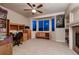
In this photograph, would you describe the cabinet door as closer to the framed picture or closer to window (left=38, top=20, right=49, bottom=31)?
the framed picture

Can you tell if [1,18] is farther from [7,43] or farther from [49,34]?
[49,34]

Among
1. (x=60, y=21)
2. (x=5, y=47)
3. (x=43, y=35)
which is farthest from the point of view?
(x=43, y=35)

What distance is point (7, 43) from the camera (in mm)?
3230

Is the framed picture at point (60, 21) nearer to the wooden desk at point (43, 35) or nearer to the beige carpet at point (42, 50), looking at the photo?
the wooden desk at point (43, 35)

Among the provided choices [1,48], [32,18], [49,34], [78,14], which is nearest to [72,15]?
[78,14]

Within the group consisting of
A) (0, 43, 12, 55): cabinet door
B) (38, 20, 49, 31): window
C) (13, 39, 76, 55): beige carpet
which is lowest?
(13, 39, 76, 55): beige carpet

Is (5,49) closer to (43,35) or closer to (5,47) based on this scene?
(5,47)

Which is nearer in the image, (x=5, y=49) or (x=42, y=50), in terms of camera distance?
(x=5, y=49)

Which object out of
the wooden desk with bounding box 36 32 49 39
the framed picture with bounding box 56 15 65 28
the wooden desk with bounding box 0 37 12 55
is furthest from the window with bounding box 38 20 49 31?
the wooden desk with bounding box 0 37 12 55

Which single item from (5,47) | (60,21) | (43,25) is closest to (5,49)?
(5,47)

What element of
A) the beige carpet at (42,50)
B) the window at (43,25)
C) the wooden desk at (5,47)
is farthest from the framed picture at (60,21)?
the wooden desk at (5,47)

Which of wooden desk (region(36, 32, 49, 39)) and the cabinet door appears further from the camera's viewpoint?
wooden desk (region(36, 32, 49, 39))

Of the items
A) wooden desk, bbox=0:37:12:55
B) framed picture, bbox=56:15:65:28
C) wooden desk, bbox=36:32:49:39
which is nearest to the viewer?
wooden desk, bbox=0:37:12:55

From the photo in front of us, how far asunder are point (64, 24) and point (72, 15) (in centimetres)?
252
